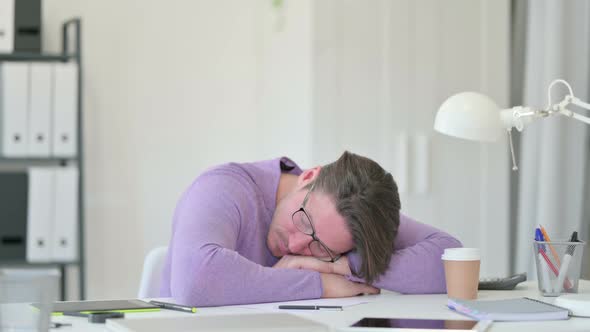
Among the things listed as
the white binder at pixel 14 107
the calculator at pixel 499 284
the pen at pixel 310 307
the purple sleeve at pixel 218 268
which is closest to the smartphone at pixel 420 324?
the pen at pixel 310 307

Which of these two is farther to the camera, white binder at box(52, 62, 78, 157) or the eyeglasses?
white binder at box(52, 62, 78, 157)

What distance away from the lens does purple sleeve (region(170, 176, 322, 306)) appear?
163 cm

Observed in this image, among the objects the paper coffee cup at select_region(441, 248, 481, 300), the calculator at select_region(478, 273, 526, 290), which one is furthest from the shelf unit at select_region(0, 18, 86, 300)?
the paper coffee cup at select_region(441, 248, 481, 300)

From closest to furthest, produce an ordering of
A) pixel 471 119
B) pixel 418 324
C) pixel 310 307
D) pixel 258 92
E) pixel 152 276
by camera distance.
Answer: pixel 418 324 → pixel 310 307 → pixel 471 119 → pixel 152 276 → pixel 258 92

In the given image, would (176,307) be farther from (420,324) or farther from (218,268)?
(420,324)

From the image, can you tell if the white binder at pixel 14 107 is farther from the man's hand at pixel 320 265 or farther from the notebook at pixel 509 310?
the notebook at pixel 509 310

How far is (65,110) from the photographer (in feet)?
11.3

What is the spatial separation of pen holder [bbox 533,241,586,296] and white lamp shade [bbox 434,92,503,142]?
289mm

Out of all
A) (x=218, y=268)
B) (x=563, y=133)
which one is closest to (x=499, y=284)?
(x=218, y=268)

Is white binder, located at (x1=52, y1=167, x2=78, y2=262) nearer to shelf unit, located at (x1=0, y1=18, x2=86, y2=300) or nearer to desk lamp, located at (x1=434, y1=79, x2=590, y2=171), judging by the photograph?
shelf unit, located at (x1=0, y1=18, x2=86, y2=300)

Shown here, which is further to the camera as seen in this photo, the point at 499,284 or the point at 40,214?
the point at 40,214

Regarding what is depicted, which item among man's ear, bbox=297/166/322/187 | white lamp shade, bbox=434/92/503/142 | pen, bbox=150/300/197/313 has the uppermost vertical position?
white lamp shade, bbox=434/92/503/142

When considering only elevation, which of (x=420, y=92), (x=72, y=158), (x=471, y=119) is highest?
(x=420, y=92)

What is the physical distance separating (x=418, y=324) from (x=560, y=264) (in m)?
0.58
